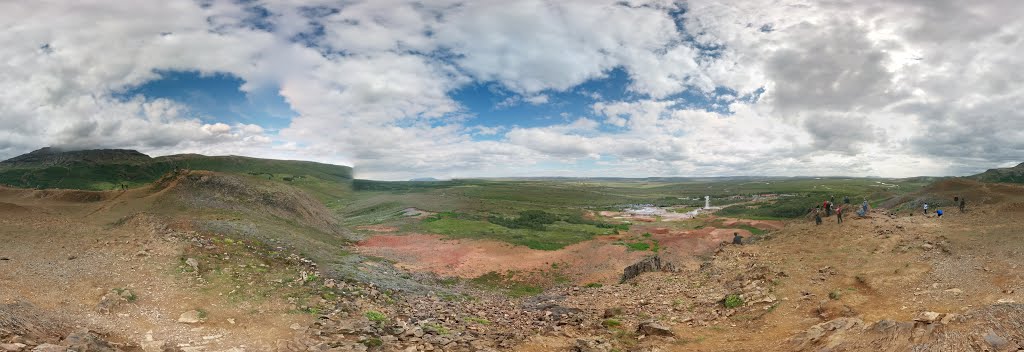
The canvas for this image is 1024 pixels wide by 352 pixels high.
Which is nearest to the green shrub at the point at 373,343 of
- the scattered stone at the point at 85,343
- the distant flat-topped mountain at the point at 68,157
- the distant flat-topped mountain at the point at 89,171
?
the scattered stone at the point at 85,343

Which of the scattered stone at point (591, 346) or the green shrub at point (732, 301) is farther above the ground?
the green shrub at point (732, 301)

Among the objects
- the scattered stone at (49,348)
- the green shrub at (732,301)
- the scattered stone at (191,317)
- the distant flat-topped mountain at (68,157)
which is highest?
the distant flat-topped mountain at (68,157)

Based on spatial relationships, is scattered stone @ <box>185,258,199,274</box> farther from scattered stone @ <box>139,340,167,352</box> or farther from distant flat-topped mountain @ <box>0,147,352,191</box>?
distant flat-topped mountain @ <box>0,147,352,191</box>

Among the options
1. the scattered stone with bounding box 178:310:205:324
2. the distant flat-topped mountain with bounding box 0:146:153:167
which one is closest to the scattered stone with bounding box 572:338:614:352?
the scattered stone with bounding box 178:310:205:324

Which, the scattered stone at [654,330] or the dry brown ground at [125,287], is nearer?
the dry brown ground at [125,287]

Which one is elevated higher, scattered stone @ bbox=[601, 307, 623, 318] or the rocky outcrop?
the rocky outcrop

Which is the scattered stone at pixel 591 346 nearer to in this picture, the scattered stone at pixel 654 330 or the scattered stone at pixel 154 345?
the scattered stone at pixel 654 330
